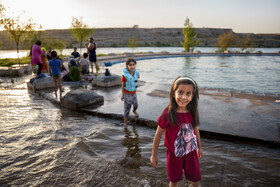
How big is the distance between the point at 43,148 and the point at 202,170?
286 centimetres

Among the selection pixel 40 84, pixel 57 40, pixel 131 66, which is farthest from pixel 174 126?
pixel 57 40

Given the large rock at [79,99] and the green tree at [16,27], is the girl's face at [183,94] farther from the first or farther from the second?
the green tree at [16,27]

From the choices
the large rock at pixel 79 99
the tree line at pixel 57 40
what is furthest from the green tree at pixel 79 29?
the large rock at pixel 79 99

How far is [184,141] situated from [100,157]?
A: 6.25 feet

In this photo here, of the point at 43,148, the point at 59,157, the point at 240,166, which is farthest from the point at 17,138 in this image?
the point at 240,166

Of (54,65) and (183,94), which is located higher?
(54,65)

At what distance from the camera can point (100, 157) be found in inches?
132

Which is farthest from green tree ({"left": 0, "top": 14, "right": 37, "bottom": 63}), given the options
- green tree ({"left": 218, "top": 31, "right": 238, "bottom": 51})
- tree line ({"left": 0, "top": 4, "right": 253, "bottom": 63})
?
green tree ({"left": 218, "top": 31, "right": 238, "bottom": 51})

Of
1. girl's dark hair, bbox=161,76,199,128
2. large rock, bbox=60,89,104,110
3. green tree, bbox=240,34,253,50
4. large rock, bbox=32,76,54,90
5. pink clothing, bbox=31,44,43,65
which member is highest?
green tree, bbox=240,34,253,50

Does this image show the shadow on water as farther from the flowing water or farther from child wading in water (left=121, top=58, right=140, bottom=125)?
child wading in water (left=121, top=58, right=140, bottom=125)

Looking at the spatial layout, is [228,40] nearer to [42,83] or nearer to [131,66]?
[42,83]

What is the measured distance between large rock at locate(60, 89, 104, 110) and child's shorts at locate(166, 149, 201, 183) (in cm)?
437

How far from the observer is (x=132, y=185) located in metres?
2.64

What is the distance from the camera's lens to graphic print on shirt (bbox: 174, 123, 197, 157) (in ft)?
6.44
